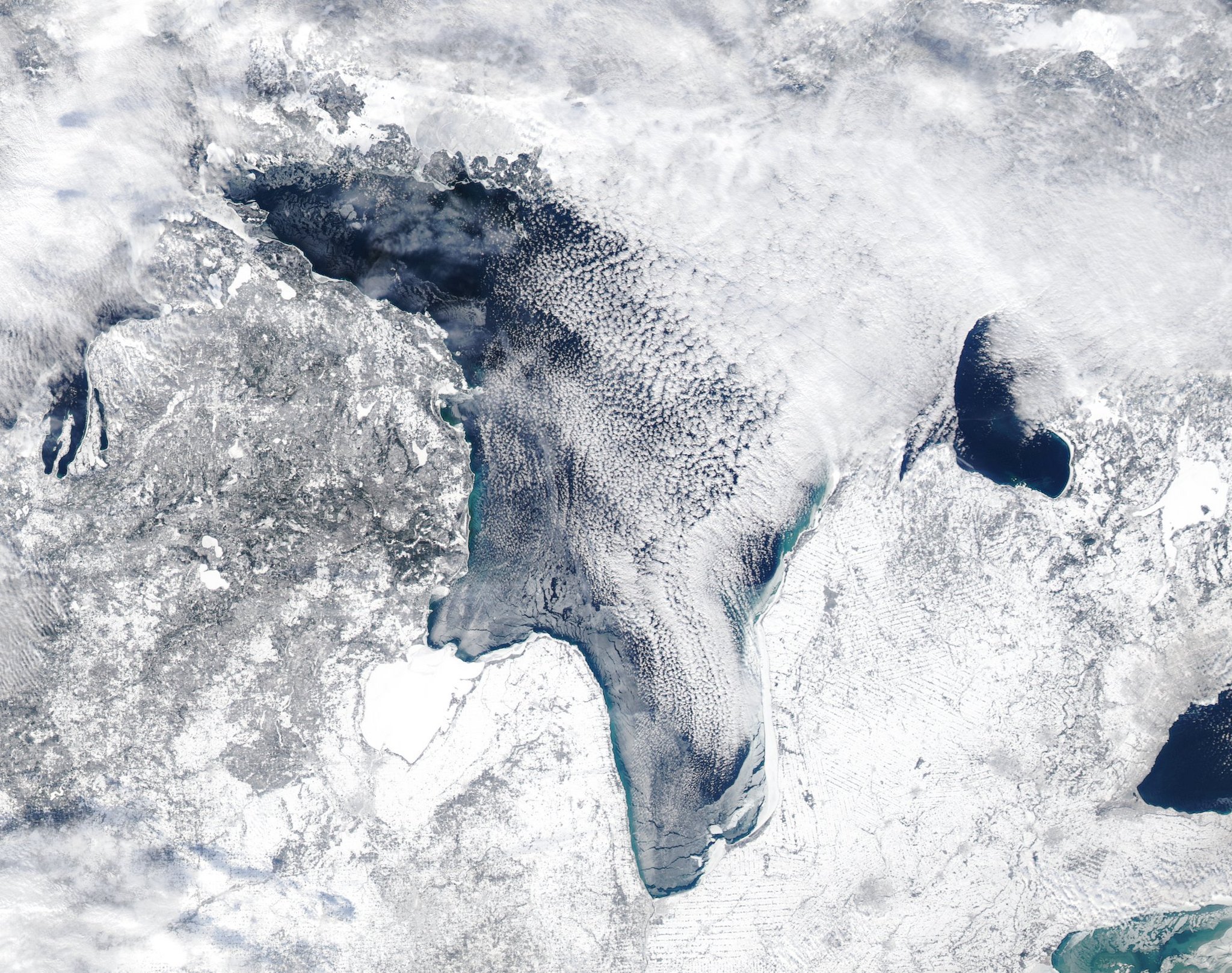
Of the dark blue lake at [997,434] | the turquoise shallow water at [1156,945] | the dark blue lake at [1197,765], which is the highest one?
the dark blue lake at [997,434]

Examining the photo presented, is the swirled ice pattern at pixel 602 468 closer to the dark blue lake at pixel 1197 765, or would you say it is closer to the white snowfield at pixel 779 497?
the white snowfield at pixel 779 497

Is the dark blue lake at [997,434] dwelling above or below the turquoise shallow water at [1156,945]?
above

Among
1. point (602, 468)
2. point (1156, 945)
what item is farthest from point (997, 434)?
point (1156, 945)

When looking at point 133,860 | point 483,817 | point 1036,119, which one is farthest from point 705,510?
point 133,860

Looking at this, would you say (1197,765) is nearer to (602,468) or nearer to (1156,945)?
(1156,945)

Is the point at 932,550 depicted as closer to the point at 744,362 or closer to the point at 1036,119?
the point at 744,362

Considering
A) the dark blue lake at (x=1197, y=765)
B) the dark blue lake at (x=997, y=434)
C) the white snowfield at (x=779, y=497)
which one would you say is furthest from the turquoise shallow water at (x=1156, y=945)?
the dark blue lake at (x=997, y=434)

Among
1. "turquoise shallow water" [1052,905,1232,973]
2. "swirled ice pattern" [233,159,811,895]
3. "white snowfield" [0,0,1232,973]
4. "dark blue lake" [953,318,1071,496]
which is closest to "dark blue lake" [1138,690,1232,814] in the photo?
"white snowfield" [0,0,1232,973]
